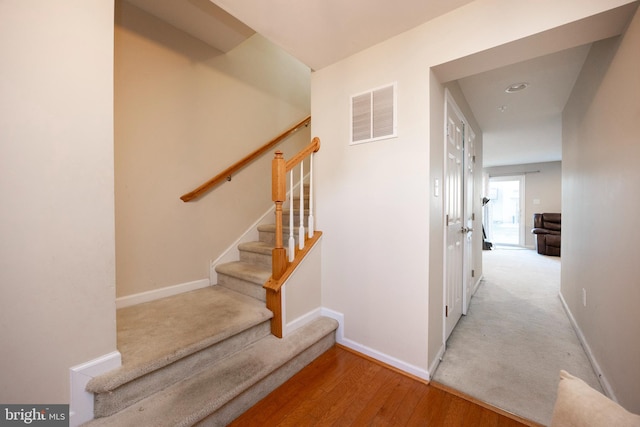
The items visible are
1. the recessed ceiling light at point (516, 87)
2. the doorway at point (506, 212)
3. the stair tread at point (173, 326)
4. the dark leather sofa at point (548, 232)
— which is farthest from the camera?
the doorway at point (506, 212)

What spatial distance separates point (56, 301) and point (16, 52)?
102 centimetres

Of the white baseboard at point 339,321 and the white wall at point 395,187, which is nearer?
the white wall at point 395,187

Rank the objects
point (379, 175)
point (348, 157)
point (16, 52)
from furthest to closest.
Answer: point (348, 157)
point (379, 175)
point (16, 52)

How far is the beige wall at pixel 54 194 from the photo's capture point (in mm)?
972

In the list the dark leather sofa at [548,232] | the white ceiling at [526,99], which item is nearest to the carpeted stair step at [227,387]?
the white ceiling at [526,99]

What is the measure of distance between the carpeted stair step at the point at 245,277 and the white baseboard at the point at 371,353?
1.94 ft

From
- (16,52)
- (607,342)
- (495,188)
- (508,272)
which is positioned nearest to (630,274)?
(607,342)

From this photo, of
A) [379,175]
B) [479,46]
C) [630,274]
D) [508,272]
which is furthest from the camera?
[508,272]

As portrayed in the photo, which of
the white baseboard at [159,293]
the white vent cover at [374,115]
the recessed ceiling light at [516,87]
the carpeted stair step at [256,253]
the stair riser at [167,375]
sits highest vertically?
the recessed ceiling light at [516,87]

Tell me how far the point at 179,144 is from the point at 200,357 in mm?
1732

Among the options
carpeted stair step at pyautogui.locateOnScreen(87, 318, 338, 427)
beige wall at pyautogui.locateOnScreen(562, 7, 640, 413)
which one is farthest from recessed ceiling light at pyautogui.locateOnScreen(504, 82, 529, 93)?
carpeted stair step at pyautogui.locateOnScreen(87, 318, 338, 427)

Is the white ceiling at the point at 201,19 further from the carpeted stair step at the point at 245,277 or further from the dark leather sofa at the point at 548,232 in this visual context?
the dark leather sofa at the point at 548,232

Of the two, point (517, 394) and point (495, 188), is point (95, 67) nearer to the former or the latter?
point (517, 394)

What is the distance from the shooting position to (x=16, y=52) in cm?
98
